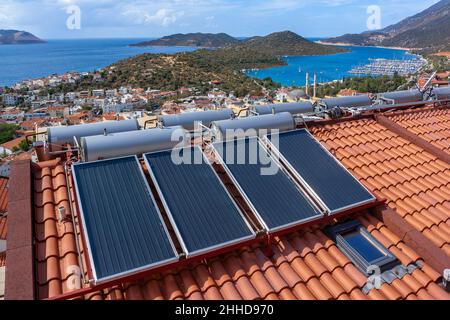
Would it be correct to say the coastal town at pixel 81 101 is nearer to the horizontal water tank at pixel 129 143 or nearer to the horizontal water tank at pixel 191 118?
the horizontal water tank at pixel 191 118

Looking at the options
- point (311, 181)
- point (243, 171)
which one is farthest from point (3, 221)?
point (311, 181)

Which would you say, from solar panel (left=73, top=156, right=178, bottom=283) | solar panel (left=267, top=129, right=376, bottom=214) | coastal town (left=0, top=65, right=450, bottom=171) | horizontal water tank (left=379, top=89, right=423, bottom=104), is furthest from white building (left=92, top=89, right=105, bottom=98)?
solar panel (left=73, top=156, right=178, bottom=283)

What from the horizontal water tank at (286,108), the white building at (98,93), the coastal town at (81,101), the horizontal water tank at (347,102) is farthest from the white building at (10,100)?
the horizontal water tank at (347,102)

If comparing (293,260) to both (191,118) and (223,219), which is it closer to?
(223,219)

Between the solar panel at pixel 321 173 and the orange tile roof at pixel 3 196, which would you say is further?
the orange tile roof at pixel 3 196

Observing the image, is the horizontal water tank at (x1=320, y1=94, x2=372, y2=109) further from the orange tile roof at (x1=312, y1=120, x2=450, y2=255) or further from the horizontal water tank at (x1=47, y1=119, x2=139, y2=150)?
the horizontal water tank at (x1=47, y1=119, x2=139, y2=150)


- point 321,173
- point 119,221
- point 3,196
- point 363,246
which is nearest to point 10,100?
point 3,196

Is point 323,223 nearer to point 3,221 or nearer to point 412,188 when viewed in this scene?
point 412,188
